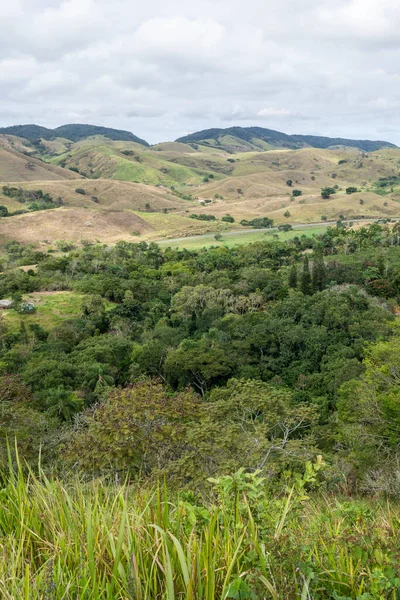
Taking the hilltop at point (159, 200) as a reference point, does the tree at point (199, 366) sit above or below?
below

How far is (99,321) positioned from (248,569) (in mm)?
43810

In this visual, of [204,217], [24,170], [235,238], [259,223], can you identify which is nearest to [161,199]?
[204,217]

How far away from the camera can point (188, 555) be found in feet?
7.56

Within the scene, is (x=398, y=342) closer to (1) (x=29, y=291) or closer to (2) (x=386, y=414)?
(2) (x=386, y=414)

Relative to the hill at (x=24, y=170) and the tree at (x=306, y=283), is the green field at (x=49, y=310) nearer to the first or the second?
the tree at (x=306, y=283)

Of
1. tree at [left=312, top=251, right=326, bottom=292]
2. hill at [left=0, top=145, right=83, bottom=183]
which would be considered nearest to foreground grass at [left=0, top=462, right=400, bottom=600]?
tree at [left=312, top=251, right=326, bottom=292]

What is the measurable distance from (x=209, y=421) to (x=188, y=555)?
423 inches

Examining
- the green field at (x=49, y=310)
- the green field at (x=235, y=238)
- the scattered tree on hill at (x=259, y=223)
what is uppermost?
the scattered tree on hill at (x=259, y=223)

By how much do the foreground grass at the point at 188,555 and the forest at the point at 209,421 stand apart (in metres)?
0.02

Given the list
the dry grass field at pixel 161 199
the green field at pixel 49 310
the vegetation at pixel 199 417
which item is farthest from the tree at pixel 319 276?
the dry grass field at pixel 161 199

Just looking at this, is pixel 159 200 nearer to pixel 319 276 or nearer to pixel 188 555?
pixel 319 276

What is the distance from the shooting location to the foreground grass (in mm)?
2230

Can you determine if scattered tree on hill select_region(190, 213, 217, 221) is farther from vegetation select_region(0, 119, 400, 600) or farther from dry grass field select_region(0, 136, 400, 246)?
vegetation select_region(0, 119, 400, 600)

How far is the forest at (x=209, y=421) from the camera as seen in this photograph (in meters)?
2.46
